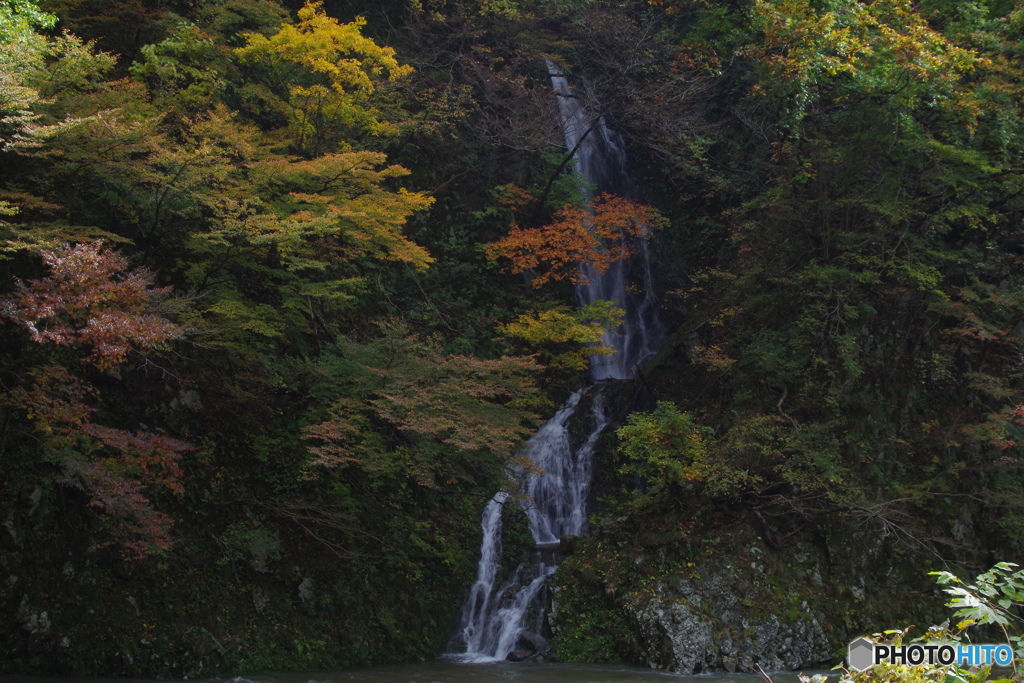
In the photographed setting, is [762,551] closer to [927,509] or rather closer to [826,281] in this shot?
[927,509]

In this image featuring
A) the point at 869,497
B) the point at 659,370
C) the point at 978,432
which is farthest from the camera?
the point at 659,370

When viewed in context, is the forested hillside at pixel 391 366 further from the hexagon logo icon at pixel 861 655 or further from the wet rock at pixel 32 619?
the hexagon logo icon at pixel 861 655

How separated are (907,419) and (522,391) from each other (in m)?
6.35

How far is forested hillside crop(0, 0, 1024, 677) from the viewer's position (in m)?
7.52

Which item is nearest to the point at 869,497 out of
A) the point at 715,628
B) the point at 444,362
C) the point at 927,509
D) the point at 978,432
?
the point at 927,509

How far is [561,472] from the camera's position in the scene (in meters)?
12.4

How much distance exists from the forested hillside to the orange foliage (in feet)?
0.34

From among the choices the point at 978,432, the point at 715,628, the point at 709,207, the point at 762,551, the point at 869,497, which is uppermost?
the point at 709,207

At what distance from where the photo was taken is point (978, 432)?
952 cm

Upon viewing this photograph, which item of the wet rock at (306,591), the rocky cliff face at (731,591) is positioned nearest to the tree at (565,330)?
the rocky cliff face at (731,591)

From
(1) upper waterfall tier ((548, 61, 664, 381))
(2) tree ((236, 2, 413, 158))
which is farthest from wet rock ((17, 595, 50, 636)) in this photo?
(1) upper waterfall tier ((548, 61, 664, 381))
